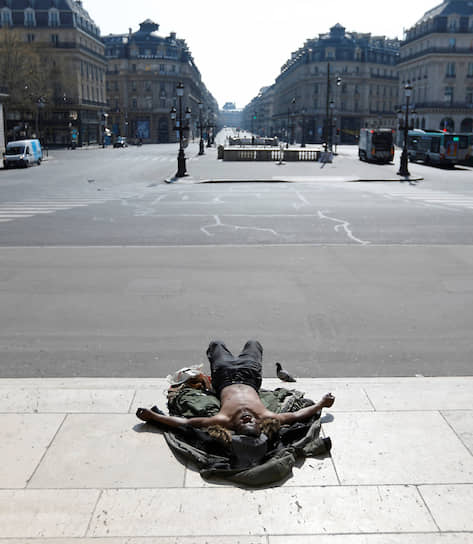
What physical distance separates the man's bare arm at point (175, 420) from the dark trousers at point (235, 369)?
553 millimetres

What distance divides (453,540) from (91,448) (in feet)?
8.88

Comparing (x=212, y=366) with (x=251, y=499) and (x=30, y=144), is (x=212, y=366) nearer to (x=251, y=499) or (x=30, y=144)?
(x=251, y=499)

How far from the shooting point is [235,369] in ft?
17.7

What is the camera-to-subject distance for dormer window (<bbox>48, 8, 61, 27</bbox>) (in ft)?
267

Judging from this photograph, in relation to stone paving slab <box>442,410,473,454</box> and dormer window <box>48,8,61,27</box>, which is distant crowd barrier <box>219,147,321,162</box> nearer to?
dormer window <box>48,8,61,27</box>

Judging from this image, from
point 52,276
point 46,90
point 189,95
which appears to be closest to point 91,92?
point 46,90

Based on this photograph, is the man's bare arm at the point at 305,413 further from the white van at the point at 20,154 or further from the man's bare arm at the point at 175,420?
the white van at the point at 20,154

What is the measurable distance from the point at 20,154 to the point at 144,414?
138 ft

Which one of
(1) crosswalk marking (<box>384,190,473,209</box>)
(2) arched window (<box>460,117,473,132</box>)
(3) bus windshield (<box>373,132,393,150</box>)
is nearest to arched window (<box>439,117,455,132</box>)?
(2) arched window (<box>460,117,473,132</box>)

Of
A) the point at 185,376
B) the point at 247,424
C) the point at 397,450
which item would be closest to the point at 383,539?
the point at 397,450

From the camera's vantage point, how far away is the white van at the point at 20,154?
42562mm

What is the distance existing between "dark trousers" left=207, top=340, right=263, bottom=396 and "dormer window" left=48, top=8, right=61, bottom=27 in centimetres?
8693

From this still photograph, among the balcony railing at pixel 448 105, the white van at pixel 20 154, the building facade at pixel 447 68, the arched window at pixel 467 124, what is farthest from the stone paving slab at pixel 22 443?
the arched window at pixel 467 124

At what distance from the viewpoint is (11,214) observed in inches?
761
